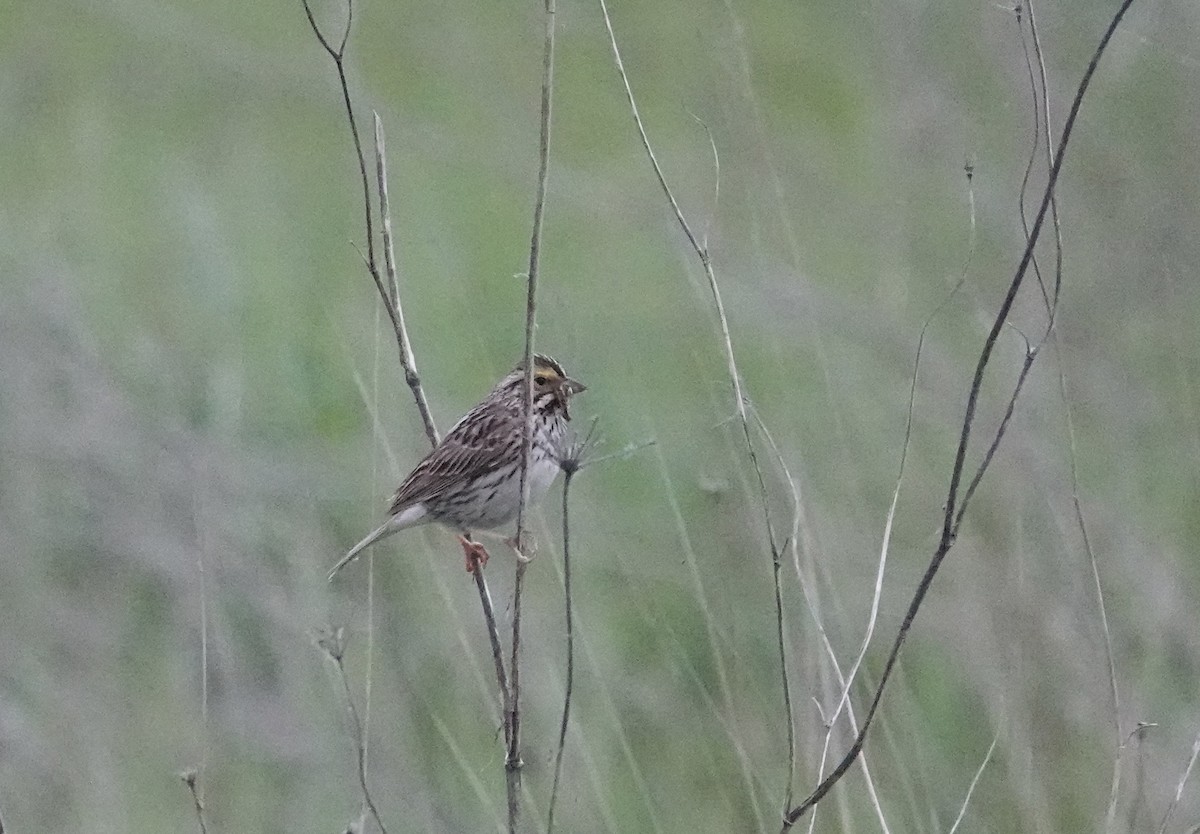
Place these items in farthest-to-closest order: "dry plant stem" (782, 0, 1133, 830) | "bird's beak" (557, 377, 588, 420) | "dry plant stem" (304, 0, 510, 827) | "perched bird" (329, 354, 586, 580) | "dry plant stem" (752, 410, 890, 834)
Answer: "perched bird" (329, 354, 586, 580), "bird's beak" (557, 377, 588, 420), "dry plant stem" (752, 410, 890, 834), "dry plant stem" (304, 0, 510, 827), "dry plant stem" (782, 0, 1133, 830)

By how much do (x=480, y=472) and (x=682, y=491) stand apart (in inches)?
38.2

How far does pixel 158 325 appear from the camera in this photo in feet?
16.6

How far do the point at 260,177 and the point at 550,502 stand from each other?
118 inches

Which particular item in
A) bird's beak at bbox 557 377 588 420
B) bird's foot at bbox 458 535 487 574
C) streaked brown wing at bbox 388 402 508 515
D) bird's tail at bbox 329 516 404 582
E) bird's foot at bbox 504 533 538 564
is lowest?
bird's foot at bbox 504 533 538 564

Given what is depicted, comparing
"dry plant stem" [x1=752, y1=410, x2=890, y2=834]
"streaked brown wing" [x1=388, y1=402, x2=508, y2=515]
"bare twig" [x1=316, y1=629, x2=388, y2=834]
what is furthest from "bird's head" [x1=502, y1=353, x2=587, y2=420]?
"bare twig" [x1=316, y1=629, x2=388, y2=834]

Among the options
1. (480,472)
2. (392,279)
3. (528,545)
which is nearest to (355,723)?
(392,279)

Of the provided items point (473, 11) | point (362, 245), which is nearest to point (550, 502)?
point (362, 245)

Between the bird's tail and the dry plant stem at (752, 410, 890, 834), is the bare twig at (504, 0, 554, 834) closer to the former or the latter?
the dry plant stem at (752, 410, 890, 834)

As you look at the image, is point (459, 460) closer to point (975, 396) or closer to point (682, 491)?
point (682, 491)

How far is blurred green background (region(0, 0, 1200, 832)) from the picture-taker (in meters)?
3.29

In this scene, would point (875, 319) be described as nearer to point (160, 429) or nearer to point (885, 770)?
point (885, 770)

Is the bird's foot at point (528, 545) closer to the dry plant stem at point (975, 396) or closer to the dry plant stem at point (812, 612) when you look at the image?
the dry plant stem at point (812, 612)

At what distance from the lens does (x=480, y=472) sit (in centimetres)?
355

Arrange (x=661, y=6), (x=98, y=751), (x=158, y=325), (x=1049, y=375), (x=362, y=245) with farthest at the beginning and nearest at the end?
1. (x=661, y=6)
2. (x=362, y=245)
3. (x=158, y=325)
4. (x=1049, y=375)
5. (x=98, y=751)
